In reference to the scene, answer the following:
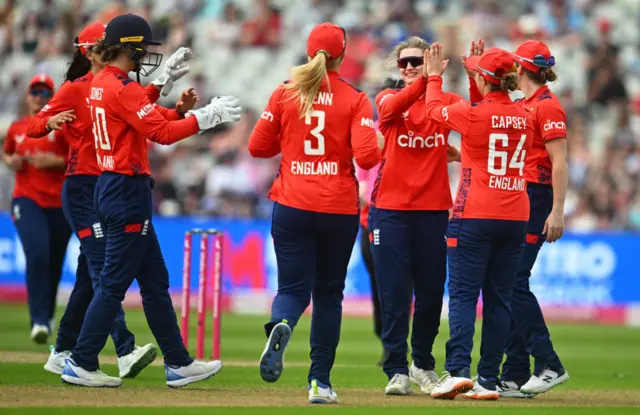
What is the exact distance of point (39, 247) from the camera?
12852mm

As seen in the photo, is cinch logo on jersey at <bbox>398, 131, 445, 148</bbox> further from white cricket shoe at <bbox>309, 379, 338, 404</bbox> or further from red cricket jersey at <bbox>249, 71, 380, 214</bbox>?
white cricket shoe at <bbox>309, 379, 338, 404</bbox>

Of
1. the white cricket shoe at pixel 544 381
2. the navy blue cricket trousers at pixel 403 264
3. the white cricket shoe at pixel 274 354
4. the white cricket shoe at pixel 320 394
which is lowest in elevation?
the white cricket shoe at pixel 544 381

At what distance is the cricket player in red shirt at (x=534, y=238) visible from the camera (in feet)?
30.3

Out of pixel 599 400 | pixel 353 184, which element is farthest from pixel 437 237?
pixel 599 400

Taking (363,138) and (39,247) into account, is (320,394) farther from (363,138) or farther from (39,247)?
(39,247)

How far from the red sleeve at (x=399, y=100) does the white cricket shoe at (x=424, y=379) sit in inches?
78.2

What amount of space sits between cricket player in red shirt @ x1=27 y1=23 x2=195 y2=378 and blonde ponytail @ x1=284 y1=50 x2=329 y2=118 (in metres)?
1.69

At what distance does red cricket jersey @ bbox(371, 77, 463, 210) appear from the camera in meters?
8.88

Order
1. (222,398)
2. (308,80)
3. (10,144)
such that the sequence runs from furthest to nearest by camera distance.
A: 1. (10,144)
2. (222,398)
3. (308,80)

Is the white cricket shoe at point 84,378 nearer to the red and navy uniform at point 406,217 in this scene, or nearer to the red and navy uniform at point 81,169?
the red and navy uniform at point 81,169

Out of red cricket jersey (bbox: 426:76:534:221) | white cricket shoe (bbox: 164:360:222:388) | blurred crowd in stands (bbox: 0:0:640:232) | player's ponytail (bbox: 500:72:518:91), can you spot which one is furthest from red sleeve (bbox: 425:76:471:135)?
blurred crowd in stands (bbox: 0:0:640:232)

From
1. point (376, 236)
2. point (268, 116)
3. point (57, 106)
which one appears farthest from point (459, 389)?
point (57, 106)

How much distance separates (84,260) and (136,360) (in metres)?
1.12

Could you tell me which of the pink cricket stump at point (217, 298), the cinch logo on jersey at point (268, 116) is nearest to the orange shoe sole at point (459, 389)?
the cinch logo on jersey at point (268, 116)
